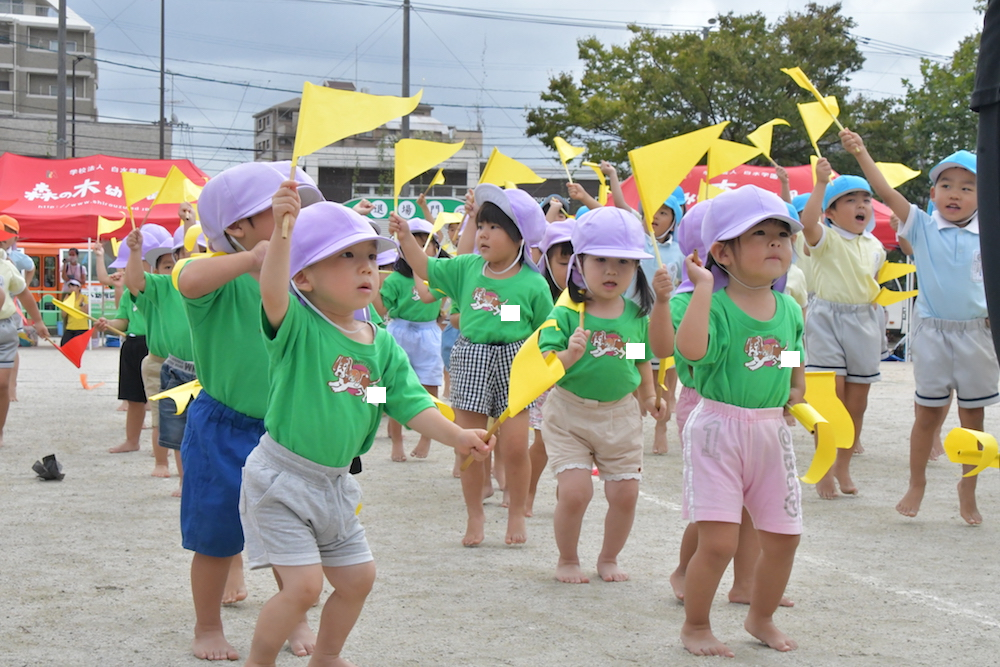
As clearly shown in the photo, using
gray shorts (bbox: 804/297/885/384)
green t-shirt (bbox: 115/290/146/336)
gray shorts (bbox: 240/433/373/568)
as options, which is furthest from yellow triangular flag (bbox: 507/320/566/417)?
green t-shirt (bbox: 115/290/146/336)

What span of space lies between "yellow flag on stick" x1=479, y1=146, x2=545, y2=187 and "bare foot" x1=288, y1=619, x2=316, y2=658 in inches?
126

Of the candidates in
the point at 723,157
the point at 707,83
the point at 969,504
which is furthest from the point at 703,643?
the point at 707,83

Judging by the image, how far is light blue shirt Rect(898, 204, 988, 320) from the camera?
595 cm

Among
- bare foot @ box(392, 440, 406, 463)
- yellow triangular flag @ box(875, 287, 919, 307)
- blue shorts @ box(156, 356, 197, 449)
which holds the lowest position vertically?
bare foot @ box(392, 440, 406, 463)

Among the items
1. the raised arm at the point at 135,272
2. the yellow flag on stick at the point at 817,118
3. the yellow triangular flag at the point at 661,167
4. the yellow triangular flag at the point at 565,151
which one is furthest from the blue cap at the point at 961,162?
the raised arm at the point at 135,272

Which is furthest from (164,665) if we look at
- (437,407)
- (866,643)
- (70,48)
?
(70,48)

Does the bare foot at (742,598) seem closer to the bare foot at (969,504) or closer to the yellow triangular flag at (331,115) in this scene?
the bare foot at (969,504)

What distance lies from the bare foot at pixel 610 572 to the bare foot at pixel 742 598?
1.74 ft

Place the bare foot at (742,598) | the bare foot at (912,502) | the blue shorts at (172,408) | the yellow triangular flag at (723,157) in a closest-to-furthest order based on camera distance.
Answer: the bare foot at (742,598), the yellow triangular flag at (723,157), the blue shorts at (172,408), the bare foot at (912,502)

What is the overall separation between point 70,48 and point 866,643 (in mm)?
84012

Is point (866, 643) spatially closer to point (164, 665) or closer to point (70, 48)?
point (164, 665)

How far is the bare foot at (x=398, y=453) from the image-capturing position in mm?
8195

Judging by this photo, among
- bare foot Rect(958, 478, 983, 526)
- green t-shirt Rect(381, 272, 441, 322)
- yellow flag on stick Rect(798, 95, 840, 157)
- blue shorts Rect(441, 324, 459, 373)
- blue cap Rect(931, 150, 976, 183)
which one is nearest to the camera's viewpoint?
yellow flag on stick Rect(798, 95, 840, 157)

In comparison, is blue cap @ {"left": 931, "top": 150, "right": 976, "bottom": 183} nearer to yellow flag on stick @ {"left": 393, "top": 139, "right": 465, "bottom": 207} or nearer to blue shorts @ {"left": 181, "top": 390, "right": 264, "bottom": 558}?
yellow flag on stick @ {"left": 393, "top": 139, "right": 465, "bottom": 207}
